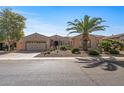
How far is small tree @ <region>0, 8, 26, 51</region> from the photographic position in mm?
36031

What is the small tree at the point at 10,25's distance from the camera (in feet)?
118

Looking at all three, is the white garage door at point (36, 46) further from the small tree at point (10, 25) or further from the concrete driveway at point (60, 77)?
the concrete driveway at point (60, 77)

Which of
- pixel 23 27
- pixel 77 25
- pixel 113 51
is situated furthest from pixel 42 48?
pixel 113 51

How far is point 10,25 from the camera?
1433 inches

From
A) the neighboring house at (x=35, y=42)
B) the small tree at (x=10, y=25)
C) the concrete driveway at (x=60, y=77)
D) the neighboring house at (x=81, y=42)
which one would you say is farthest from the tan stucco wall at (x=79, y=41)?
the concrete driveway at (x=60, y=77)

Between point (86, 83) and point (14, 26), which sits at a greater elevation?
point (14, 26)

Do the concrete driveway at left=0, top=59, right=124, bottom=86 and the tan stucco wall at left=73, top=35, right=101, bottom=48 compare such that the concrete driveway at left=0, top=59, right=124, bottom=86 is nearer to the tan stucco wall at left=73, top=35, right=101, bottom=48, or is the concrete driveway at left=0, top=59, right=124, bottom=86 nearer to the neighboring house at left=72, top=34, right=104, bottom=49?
the neighboring house at left=72, top=34, right=104, bottom=49

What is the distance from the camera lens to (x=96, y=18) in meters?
31.2

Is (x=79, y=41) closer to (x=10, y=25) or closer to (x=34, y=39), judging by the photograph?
(x=34, y=39)
